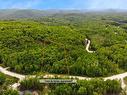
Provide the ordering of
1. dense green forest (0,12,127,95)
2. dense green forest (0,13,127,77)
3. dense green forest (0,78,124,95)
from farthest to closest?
dense green forest (0,13,127,77), dense green forest (0,12,127,95), dense green forest (0,78,124,95)

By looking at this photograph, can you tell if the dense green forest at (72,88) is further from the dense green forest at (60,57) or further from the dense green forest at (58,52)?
the dense green forest at (58,52)

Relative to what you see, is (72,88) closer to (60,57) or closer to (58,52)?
(60,57)

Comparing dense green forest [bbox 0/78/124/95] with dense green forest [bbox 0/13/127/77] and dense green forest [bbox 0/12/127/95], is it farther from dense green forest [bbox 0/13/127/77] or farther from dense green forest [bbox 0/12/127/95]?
dense green forest [bbox 0/13/127/77]

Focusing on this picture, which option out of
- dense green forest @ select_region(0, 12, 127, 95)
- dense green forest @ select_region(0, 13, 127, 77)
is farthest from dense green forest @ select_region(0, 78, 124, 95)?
dense green forest @ select_region(0, 13, 127, 77)

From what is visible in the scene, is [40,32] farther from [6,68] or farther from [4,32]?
[6,68]

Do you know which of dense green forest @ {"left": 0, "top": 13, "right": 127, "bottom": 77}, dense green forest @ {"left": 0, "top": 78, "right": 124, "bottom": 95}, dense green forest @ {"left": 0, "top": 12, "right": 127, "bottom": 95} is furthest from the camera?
dense green forest @ {"left": 0, "top": 13, "right": 127, "bottom": 77}

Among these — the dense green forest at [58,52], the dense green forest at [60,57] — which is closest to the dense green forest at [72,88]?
the dense green forest at [60,57]

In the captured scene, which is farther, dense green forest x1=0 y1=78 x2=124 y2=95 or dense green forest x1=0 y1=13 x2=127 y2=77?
dense green forest x1=0 y1=13 x2=127 y2=77

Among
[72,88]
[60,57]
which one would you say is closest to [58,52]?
[60,57]

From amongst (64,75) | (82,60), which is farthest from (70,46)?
(64,75)
